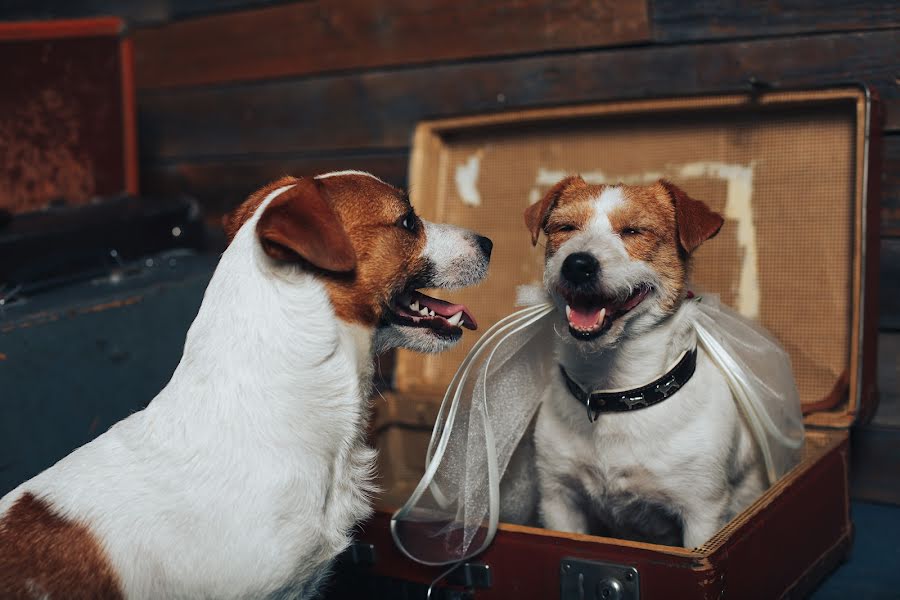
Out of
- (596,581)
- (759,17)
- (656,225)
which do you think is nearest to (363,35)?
(759,17)

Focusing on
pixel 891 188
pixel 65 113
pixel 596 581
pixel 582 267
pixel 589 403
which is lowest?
pixel 596 581

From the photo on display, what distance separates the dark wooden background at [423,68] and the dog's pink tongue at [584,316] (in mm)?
822

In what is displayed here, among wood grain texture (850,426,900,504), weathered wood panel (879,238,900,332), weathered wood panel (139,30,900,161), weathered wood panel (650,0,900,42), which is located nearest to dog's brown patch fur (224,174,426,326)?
weathered wood panel (139,30,900,161)

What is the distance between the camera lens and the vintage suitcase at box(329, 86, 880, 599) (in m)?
1.53

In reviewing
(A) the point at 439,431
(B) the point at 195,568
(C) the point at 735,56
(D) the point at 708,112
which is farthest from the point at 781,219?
(B) the point at 195,568

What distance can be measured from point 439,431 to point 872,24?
1.41m

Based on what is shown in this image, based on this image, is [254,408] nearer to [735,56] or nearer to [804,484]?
[804,484]

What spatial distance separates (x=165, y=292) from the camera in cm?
229

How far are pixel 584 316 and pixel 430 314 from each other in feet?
0.90

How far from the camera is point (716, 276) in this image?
2244 millimetres

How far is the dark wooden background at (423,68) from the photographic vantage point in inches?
90.7

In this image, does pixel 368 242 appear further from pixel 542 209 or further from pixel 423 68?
pixel 423 68

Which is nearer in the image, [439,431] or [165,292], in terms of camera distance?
[439,431]

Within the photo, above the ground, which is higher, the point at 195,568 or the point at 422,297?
the point at 422,297
